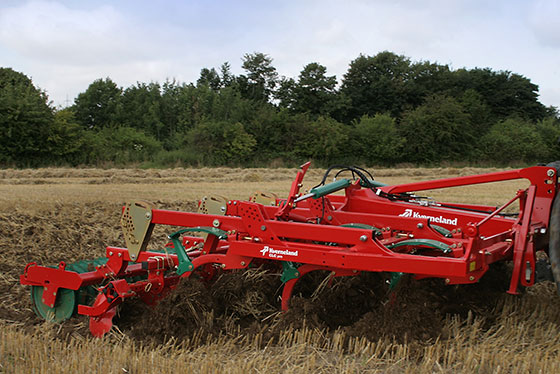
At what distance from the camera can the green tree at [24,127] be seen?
26969 mm

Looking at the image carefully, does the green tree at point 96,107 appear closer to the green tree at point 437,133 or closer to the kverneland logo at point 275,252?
the green tree at point 437,133

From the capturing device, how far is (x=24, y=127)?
27359 mm

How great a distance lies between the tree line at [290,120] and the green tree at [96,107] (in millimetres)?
79

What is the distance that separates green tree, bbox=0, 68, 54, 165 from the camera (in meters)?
27.0

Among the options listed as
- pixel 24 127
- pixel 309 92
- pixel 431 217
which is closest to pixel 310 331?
pixel 431 217

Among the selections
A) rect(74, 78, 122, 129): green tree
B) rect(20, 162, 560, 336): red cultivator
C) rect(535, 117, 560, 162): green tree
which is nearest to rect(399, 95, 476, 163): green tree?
rect(535, 117, 560, 162): green tree

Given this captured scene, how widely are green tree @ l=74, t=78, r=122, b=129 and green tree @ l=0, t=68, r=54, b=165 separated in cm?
734

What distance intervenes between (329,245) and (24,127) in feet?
86.9

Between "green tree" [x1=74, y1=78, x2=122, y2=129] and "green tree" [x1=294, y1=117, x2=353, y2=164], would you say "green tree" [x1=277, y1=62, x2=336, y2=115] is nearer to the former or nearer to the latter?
"green tree" [x1=294, y1=117, x2=353, y2=164]

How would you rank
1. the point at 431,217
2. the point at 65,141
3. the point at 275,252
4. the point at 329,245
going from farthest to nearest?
1. the point at 65,141
2. the point at 431,217
3. the point at 329,245
4. the point at 275,252

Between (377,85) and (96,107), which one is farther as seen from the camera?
(377,85)

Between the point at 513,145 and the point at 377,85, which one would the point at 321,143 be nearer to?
the point at 377,85

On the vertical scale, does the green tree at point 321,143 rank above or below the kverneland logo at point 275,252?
above

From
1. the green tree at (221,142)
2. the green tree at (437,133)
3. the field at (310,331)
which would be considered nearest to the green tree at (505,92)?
the green tree at (437,133)
